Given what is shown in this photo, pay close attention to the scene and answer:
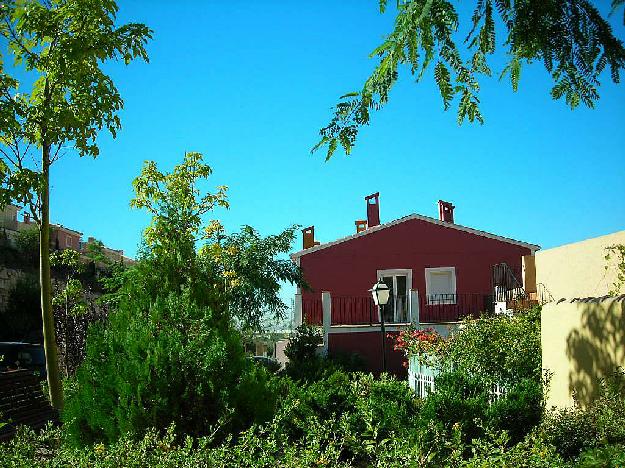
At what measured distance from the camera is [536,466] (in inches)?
175

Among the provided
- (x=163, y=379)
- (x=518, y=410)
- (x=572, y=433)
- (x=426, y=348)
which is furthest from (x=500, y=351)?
(x=163, y=379)

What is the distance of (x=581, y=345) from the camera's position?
769 centimetres

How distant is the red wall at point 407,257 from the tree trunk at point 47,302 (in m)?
17.2

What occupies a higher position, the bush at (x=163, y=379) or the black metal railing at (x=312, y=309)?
the black metal railing at (x=312, y=309)

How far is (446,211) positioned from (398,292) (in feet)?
16.6

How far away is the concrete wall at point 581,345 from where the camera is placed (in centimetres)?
714

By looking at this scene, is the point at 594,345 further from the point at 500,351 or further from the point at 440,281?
the point at 440,281

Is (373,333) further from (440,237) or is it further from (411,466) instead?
(411,466)

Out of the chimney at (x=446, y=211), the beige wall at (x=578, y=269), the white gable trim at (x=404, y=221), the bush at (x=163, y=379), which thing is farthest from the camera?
the chimney at (x=446, y=211)

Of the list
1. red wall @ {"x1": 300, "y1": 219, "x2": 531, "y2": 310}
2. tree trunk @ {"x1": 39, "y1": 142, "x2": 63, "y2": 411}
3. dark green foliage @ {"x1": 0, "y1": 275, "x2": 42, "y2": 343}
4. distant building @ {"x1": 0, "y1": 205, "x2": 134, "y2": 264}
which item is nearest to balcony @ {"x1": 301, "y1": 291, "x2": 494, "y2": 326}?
red wall @ {"x1": 300, "y1": 219, "x2": 531, "y2": 310}

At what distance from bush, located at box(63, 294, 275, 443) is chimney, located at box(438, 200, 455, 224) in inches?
975

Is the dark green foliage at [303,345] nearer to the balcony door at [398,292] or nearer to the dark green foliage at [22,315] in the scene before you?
the balcony door at [398,292]

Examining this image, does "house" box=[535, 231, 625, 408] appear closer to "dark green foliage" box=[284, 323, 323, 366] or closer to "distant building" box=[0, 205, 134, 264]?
"dark green foliage" box=[284, 323, 323, 366]

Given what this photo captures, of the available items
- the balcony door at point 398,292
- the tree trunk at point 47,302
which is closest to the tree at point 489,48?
the tree trunk at point 47,302
